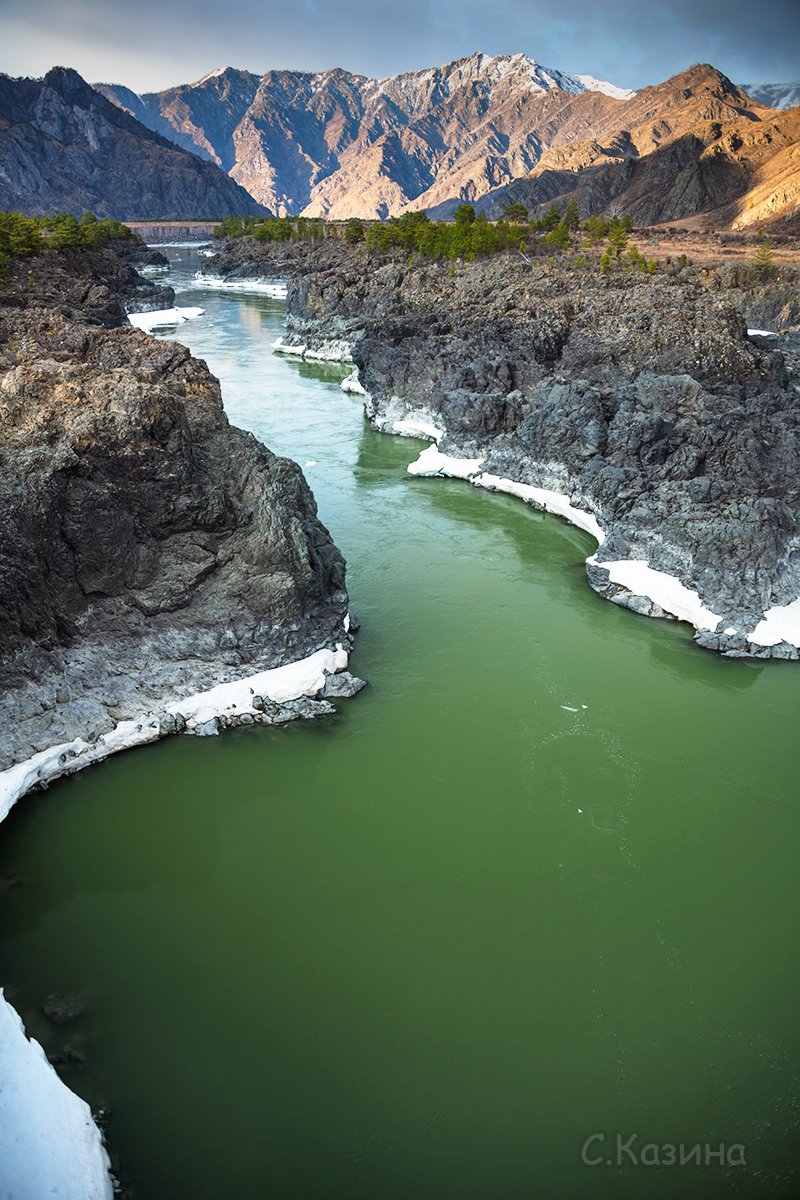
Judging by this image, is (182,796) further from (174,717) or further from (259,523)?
(259,523)

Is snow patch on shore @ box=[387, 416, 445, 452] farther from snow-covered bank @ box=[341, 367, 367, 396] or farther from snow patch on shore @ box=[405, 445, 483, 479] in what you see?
snow-covered bank @ box=[341, 367, 367, 396]

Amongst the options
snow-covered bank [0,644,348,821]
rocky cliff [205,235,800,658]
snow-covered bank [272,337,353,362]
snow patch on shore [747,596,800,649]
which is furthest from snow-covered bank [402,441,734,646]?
snow-covered bank [272,337,353,362]

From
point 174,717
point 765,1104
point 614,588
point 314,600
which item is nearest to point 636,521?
point 614,588

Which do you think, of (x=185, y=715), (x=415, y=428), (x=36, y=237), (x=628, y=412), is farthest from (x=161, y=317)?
(x=185, y=715)

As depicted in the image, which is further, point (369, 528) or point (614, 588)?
point (369, 528)

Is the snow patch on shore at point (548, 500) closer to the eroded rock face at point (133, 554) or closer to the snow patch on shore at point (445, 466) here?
the snow patch on shore at point (445, 466)

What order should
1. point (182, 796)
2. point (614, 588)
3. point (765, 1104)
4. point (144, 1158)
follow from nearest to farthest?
point (144, 1158)
point (765, 1104)
point (182, 796)
point (614, 588)
